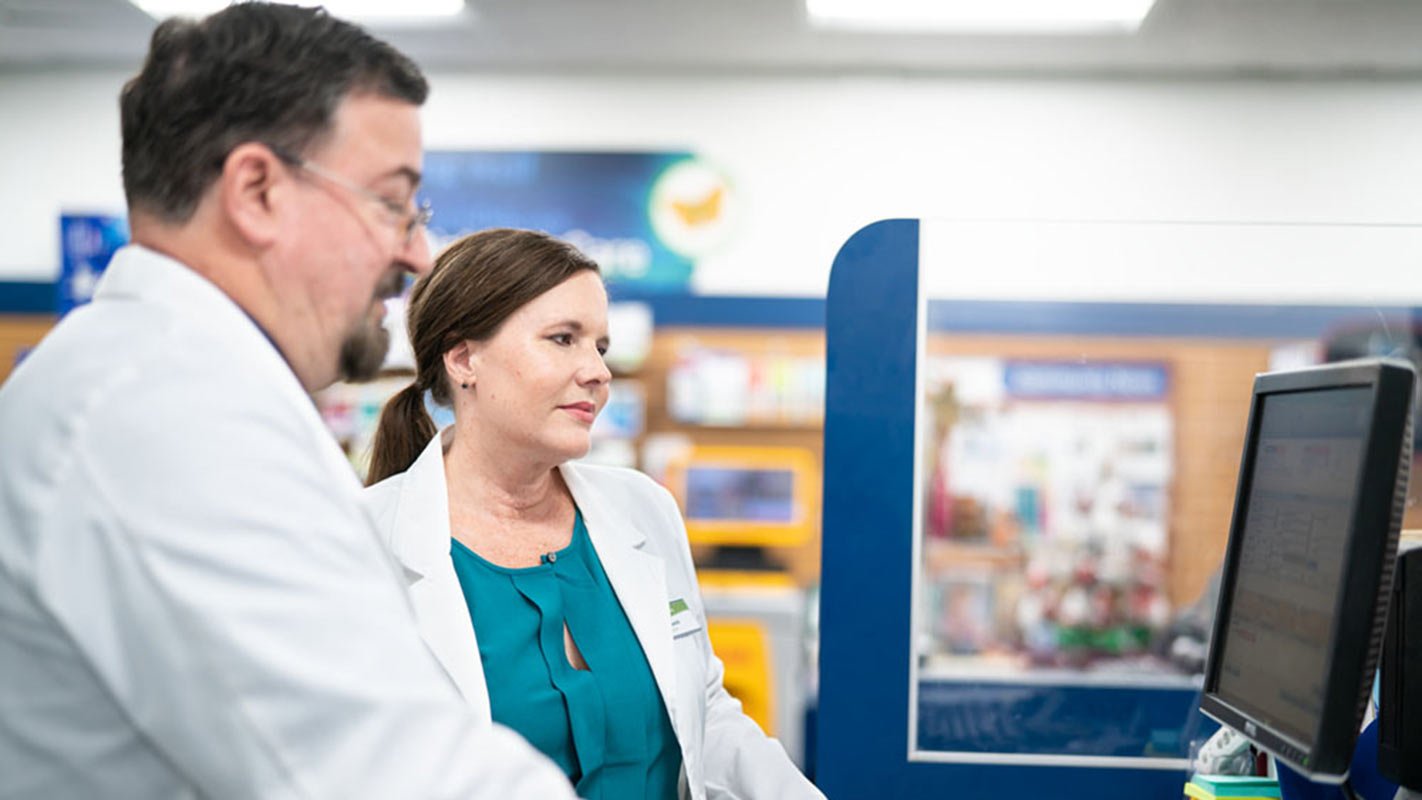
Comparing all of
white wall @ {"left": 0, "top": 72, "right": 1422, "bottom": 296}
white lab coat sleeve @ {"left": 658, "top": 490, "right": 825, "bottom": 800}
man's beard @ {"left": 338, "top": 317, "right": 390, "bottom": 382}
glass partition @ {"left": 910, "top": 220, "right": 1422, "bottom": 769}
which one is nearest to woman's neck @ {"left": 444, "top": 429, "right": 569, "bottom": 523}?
white lab coat sleeve @ {"left": 658, "top": 490, "right": 825, "bottom": 800}

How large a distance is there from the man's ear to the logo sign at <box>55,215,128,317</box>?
613 cm

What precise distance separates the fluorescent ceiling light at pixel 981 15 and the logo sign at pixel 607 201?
1265 mm

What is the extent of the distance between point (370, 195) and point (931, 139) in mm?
5758

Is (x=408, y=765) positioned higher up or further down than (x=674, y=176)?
further down

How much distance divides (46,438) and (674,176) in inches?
229

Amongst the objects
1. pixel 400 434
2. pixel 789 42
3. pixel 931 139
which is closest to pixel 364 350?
pixel 400 434

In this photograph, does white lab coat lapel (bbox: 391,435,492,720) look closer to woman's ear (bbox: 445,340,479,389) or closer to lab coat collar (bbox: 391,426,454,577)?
lab coat collar (bbox: 391,426,454,577)

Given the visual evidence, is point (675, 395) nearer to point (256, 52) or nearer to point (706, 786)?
point (706, 786)

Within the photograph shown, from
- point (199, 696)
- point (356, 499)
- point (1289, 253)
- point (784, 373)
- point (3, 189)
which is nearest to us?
point (199, 696)

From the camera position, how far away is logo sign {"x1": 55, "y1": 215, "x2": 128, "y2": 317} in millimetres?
6645

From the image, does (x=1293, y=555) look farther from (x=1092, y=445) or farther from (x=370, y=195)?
(x=1092, y=445)

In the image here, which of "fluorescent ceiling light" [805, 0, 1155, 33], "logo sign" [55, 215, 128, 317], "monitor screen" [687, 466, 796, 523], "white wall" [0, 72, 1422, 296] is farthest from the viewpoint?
"logo sign" [55, 215, 128, 317]

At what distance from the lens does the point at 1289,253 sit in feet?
8.52

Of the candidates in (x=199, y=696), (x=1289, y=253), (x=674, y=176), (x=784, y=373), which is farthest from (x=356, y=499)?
(x=674, y=176)
